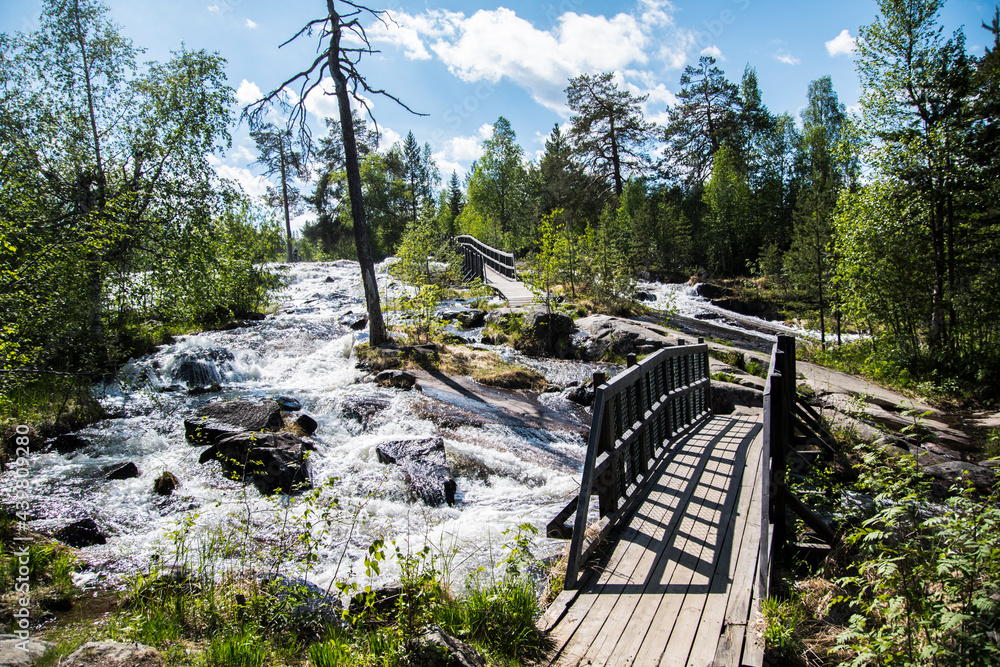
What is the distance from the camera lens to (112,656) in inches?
106

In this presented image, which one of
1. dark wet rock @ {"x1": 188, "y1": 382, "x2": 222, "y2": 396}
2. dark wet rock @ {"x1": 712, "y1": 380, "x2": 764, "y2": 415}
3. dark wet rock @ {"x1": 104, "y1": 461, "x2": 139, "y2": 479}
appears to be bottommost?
dark wet rock @ {"x1": 712, "y1": 380, "x2": 764, "y2": 415}

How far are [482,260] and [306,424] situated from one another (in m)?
23.9

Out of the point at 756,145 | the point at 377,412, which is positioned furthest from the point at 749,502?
the point at 756,145

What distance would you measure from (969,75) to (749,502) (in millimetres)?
15456

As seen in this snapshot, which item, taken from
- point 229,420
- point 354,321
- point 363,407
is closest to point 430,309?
point 354,321

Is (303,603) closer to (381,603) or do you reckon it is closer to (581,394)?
(381,603)

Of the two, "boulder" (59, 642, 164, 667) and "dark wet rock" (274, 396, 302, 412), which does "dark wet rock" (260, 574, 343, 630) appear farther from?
"dark wet rock" (274, 396, 302, 412)

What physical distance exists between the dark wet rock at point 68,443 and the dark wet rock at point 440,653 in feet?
22.4

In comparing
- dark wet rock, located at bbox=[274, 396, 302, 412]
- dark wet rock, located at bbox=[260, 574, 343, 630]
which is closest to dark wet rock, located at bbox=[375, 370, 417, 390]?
dark wet rock, located at bbox=[274, 396, 302, 412]

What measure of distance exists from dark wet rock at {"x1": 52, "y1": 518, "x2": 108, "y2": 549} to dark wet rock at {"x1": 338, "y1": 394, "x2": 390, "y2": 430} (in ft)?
12.8

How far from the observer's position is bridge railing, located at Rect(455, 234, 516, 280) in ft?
88.6

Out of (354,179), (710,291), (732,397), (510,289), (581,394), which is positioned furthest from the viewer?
(710,291)

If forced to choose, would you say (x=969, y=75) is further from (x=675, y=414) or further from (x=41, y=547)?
(x=41, y=547)

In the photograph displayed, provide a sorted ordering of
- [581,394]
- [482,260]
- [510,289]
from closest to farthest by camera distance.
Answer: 1. [581,394]
2. [510,289]
3. [482,260]
